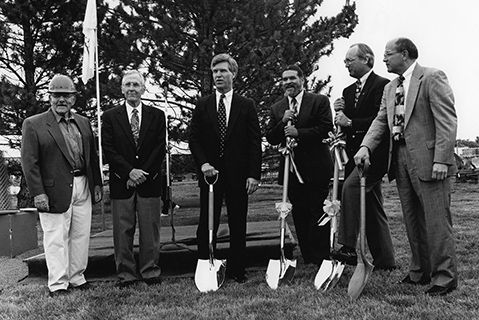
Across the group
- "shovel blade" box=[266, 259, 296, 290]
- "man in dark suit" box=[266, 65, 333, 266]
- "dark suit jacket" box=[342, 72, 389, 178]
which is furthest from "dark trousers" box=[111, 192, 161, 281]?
"dark suit jacket" box=[342, 72, 389, 178]

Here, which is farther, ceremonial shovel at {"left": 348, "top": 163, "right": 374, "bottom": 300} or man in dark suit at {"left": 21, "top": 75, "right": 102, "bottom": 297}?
man in dark suit at {"left": 21, "top": 75, "right": 102, "bottom": 297}

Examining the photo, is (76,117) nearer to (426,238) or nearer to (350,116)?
(350,116)

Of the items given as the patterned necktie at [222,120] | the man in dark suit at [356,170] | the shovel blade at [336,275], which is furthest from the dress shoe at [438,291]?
the patterned necktie at [222,120]

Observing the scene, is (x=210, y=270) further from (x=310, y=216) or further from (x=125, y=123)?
(x=125, y=123)

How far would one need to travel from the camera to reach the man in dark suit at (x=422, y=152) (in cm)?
363

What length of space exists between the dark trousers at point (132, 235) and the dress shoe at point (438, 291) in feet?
7.53

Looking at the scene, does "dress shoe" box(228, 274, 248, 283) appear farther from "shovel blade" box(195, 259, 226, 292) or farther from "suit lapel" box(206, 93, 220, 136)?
"suit lapel" box(206, 93, 220, 136)

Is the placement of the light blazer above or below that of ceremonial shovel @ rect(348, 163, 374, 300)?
above

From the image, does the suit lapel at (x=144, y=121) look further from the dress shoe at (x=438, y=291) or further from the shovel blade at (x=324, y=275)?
the dress shoe at (x=438, y=291)

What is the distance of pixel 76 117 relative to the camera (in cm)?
456

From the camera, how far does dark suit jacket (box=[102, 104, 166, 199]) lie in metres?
4.41

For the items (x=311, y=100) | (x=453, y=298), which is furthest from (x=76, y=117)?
(x=453, y=298)

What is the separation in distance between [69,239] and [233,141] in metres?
1.71

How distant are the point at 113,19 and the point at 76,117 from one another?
22.0 feet
